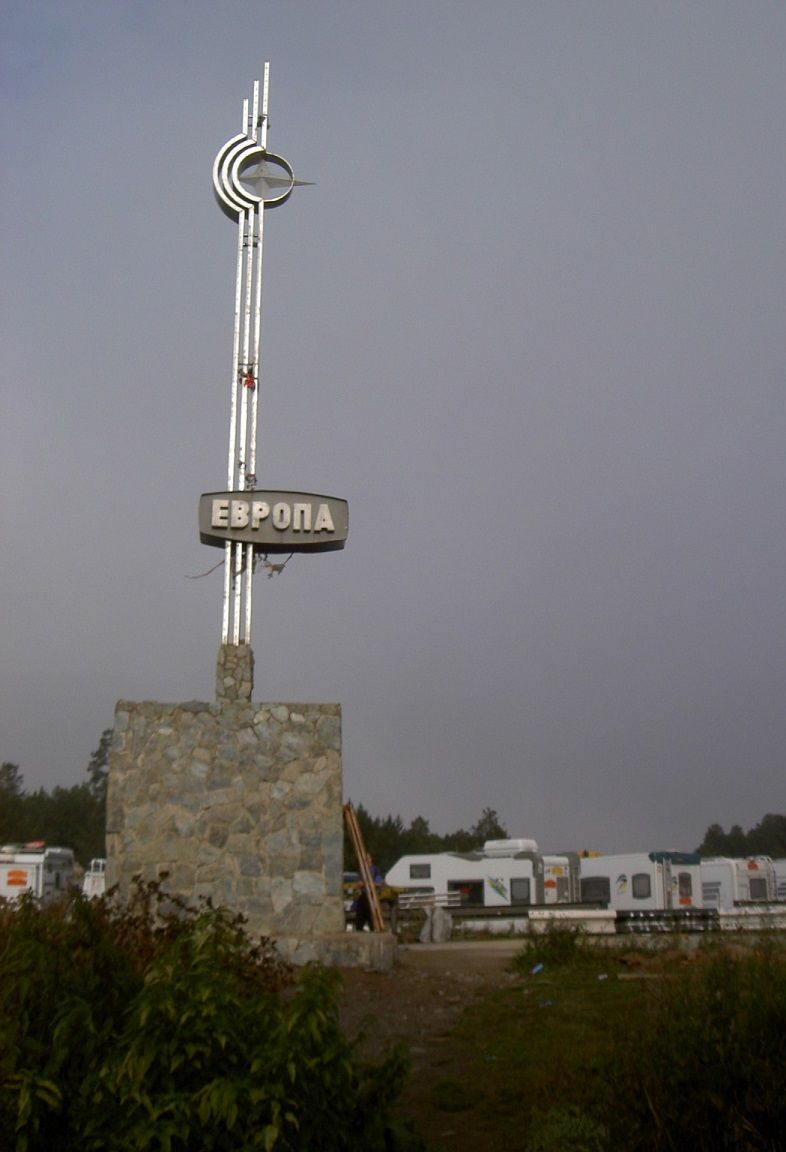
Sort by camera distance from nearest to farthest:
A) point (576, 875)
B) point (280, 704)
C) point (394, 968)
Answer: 1. point (394, 968)
2. point (280, 704)
3. point (576, 875)

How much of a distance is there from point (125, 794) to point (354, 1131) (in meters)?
9.29

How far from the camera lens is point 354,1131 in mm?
4707

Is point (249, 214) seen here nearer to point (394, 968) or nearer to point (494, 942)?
point (394, 968)

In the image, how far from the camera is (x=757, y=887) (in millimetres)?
33750

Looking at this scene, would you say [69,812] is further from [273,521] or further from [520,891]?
[273,521]

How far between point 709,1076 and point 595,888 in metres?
30.2

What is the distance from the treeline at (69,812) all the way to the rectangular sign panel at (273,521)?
144 ft

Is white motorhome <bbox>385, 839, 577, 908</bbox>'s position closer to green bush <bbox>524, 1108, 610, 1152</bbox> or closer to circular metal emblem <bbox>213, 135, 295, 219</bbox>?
circular metal emblem <bbox>213, 135, 295, 219</bbox>

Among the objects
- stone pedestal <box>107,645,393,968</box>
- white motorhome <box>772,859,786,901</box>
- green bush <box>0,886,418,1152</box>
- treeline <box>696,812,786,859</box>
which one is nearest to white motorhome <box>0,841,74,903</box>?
stone pedestal <box>107,645,393,968</box>

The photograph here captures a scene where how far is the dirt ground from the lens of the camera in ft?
21.1

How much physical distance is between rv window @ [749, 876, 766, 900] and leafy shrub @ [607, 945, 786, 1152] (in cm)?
2991

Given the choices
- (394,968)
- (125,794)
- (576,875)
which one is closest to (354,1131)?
(394,968)

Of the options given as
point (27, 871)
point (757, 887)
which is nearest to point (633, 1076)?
point (27, 871)

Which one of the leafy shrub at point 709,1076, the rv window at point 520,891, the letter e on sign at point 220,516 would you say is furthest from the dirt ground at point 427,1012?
the rv window at point 520,891
